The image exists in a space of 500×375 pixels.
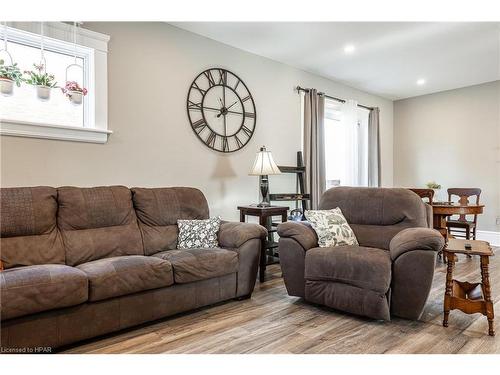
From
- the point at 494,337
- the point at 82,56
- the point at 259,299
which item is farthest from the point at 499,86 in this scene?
the point at 82,56

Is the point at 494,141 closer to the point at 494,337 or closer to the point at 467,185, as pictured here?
the point at 467,185

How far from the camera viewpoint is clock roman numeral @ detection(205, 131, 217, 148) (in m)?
3.76

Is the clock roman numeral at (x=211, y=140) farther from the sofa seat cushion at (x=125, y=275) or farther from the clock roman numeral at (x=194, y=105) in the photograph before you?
the sofa seat cushion at (x=125, y=275)

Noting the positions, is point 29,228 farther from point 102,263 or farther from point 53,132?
point 53,132

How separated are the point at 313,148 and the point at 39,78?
331cm

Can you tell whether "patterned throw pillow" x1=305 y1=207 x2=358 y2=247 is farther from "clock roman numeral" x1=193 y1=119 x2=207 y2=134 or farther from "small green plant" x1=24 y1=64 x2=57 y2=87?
"small green plant" x1=24 y1=64 x2=57 y2=87

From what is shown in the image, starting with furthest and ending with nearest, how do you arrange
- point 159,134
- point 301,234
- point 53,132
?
point 159,134, point 301,234, point 53,132

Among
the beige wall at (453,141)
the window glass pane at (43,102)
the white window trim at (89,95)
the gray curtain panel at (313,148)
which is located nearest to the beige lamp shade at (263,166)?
the gray curtain panel at (313,148)

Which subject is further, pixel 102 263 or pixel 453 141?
pixel 453 141

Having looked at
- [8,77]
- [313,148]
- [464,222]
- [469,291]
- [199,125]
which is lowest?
[469,291]

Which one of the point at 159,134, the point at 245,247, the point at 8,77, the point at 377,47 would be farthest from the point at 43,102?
the point at 377,47

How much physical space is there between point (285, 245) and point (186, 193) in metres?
1.07

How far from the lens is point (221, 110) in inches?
152

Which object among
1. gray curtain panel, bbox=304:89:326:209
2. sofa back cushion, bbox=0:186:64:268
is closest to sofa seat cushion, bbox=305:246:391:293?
sofa back cushion, bbox=0:186:64:268
